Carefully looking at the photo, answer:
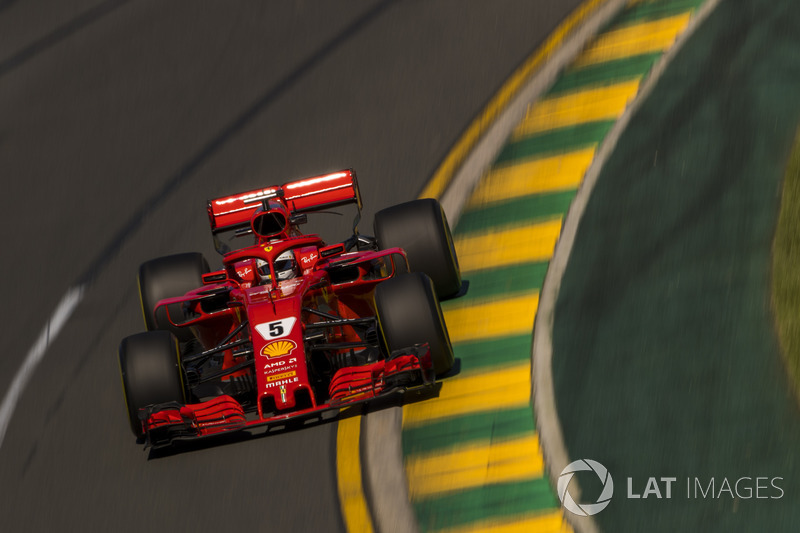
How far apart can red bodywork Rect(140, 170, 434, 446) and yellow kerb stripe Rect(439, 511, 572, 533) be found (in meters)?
1.45

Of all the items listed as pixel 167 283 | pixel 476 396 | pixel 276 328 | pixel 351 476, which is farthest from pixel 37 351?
pixel 476 396

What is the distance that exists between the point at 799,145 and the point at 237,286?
558cm

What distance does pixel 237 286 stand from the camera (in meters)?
10.7

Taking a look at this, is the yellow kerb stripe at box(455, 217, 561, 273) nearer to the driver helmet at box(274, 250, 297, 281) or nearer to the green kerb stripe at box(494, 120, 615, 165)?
the green kerb stripe at box(494, 120, 615, 165)

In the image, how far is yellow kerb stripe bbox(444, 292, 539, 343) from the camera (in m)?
10.6

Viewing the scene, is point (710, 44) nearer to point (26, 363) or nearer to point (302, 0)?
point (302, 0)

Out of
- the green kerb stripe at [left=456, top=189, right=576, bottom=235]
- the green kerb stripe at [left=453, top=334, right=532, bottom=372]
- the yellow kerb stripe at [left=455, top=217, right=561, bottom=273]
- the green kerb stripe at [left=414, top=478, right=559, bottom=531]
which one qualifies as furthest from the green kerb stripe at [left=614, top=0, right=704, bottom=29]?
the green kerb stripe at [left=414, top=478, right=559, bottom=531]

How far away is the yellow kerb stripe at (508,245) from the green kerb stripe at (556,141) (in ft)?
5.24

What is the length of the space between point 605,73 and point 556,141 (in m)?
1.59

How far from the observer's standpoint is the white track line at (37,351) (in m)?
11.6

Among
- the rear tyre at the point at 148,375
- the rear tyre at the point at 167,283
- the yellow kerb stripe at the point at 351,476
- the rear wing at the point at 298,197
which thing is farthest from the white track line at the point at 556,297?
the rear tyre at the point at 167,283

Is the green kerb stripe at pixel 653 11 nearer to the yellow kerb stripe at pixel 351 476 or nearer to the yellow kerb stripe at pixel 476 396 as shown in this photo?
the yellow kerb stripe at pixel 476 396

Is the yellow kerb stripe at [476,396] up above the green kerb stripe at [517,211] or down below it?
below

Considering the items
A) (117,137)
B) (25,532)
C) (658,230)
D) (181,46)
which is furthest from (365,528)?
(181,46)
